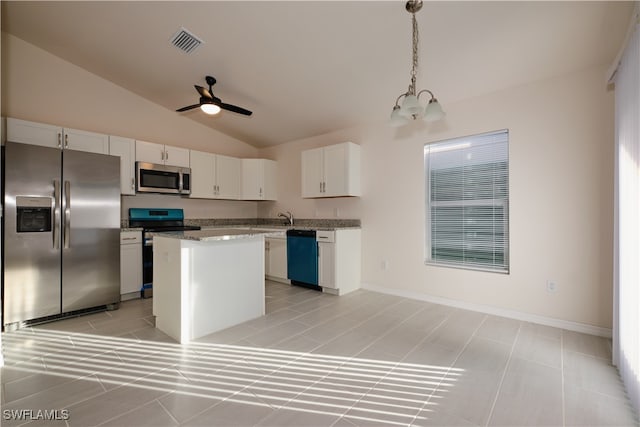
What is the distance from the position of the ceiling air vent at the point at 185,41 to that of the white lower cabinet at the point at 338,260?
109 inches

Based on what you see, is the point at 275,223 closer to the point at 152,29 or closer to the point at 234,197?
the point at 234,197

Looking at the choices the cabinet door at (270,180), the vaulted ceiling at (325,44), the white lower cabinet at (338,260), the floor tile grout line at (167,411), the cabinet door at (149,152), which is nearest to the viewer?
the floor tile grout line at (167,411)

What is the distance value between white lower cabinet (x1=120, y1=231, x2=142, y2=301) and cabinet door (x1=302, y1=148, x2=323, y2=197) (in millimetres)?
2533

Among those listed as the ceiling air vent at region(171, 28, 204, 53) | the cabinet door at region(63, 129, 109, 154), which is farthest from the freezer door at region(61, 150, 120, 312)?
the ceiling air vent at region(171, 28, 204, 53)

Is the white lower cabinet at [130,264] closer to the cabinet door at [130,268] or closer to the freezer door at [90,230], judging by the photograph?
the cabinet door at [130,268]

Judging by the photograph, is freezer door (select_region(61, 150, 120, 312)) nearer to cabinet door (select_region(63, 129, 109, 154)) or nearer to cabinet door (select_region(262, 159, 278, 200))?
cabinet door (select_region(63, 129, 109, 154))

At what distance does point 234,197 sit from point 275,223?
971mm

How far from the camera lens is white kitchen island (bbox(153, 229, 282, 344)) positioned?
251 centimetres

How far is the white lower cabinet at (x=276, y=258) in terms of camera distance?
15.3 feet

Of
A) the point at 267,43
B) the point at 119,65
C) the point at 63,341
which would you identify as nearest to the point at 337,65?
the point at 267,43

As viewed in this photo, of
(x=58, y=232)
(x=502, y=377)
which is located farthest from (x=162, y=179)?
(x=502, y=377)

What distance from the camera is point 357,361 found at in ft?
7.14

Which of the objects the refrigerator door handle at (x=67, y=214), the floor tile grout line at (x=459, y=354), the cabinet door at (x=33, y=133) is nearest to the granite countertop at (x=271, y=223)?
the refrigerator door handle at (x=67, y=214)

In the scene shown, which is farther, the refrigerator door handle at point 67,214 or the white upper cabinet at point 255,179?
the white upper cabinet at point 255,179
